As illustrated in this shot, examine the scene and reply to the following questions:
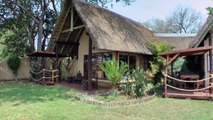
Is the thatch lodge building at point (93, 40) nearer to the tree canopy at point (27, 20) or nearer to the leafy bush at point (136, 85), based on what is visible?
the leafy bush at point (136, 85)

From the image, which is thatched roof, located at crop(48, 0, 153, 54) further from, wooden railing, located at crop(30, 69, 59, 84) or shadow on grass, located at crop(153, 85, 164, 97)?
shadow on grass, located at crop(153, 85, 164, 97)

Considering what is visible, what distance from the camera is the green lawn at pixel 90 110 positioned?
8047 millimetres

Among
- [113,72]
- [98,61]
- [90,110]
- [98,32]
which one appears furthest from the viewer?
[98,61]

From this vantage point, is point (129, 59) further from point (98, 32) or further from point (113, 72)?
point (113, 72)

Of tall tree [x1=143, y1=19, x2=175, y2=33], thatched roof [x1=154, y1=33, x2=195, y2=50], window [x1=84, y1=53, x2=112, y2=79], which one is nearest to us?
window [x1=84, y1=53, x2=112, y2=79]

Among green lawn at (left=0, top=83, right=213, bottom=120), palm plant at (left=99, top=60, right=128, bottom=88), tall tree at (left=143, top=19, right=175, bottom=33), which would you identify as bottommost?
green lawn at (left=0, top=83, right=213, bottom=120)

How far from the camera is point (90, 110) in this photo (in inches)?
356

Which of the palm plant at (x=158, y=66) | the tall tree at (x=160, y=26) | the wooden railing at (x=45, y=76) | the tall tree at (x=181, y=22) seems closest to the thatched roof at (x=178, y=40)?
the palm plant at (x=158, y=66)

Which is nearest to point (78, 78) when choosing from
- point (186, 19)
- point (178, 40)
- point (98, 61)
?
point (98, 61)

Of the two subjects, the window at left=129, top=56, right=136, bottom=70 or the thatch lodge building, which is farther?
the window at left=129, top=56, right=136, bottom=70

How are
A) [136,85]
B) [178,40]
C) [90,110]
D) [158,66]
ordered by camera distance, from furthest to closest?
[178,40] < [158,66] < [136,85] < [90,110]

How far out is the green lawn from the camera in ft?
26.4

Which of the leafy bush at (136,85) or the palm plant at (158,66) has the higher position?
the palm plant at (158,66)

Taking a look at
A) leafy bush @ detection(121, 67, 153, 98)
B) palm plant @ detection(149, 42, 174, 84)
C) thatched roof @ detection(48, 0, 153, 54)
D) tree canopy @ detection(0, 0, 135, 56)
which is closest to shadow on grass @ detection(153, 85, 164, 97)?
palm plant @ detection(149, 42, 174, 84)
